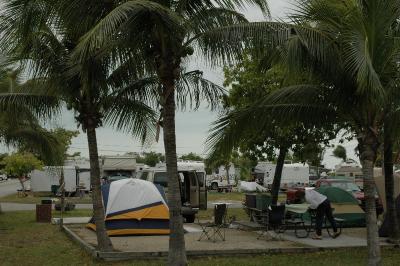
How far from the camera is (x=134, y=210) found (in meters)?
15.1

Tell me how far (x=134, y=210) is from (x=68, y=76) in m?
5.03

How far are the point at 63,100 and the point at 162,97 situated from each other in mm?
3223

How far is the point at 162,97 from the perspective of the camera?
981cm

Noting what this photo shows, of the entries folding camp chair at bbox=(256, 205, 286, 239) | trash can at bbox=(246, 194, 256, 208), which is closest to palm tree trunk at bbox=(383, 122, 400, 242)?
folding camp chair at bbox=(256, 205, 286, 239)

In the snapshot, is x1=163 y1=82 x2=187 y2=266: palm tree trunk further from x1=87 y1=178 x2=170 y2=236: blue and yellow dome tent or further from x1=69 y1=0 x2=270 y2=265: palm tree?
x1=87 y1=178 x2=170 y2=236: blue and yellow dome tent

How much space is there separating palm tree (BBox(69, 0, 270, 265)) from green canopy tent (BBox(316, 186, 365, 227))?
359 inches

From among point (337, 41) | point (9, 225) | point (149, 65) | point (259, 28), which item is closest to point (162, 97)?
point (149, 65)

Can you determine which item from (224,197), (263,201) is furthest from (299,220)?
(224,197)

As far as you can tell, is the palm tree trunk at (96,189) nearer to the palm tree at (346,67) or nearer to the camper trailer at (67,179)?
the palm tree at (346,67)

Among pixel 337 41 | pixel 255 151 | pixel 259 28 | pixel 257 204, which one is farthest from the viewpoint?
pixel 255 151

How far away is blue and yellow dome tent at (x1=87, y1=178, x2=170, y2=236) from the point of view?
14.9 m

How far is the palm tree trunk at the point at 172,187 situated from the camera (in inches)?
379

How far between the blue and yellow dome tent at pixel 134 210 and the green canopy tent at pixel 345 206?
5.38m

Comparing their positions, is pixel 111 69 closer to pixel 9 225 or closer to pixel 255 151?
pixel 255 151
